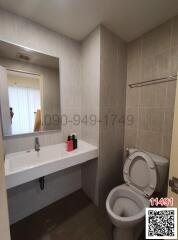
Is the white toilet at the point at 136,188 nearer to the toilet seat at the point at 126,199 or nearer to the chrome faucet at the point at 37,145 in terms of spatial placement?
the toilet seat at the point at 126,199

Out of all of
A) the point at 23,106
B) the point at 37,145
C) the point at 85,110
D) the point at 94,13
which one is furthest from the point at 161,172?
the point at 94,13

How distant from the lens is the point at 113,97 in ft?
5.41

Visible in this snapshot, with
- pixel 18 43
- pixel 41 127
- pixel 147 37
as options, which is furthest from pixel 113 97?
pixel 18 43

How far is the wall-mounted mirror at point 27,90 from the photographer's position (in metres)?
1.29

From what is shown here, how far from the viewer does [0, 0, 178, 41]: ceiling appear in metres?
1.14

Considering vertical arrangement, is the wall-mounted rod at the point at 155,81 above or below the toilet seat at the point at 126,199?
above

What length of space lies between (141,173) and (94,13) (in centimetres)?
182

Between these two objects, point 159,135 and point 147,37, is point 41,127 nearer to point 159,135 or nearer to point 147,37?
point 159,135

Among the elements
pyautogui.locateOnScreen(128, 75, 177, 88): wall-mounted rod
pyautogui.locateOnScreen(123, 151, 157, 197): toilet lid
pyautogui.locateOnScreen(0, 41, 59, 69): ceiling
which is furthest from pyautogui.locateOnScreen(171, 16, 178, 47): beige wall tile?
pyautogui.locateOnScreen(0, 41, 59, 69): ceiling

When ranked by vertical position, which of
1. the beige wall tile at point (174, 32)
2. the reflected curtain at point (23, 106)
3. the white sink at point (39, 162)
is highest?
the beige wall tile at point (174, 32)

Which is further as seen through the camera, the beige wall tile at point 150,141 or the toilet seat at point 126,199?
the beige wall tile at point 150,141

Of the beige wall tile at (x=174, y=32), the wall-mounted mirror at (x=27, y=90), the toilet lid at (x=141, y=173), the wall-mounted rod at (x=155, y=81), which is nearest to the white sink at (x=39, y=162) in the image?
the wall-mounted mirror at (x=27, y=90)

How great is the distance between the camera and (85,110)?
1.76 meters

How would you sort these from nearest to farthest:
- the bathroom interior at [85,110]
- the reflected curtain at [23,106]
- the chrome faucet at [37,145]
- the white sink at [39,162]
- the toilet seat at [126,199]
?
the white sink at [39,162] → the toilet seat at [126,199] → the bathroom interior at [85,110] → the reflected curtain at [23,106] → the chrome faucet at [37,145]
